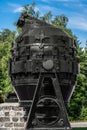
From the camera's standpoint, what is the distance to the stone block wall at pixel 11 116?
12.2 meters

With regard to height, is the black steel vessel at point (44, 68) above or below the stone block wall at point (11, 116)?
above

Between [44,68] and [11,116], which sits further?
[11,116]

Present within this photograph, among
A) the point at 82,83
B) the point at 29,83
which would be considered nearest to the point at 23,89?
the point at 29,83

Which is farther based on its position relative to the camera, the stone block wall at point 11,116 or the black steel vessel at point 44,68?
the stone block wall at point 11,116

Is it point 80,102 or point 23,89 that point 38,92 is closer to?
point 23,89

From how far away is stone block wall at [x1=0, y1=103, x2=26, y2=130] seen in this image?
40.1 ft

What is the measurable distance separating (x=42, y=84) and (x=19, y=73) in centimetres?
63

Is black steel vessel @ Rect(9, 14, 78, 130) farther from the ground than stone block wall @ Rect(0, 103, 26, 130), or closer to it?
farther from the ground

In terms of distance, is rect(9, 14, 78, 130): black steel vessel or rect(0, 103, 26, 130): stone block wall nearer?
rect(9, 14, 78, 130): black steel vessel

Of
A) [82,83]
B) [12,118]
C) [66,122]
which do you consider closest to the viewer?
[66,122]

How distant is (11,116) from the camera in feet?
40.6

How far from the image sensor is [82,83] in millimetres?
37281

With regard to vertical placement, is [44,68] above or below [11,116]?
above

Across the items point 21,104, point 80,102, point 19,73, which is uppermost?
point 19,73
